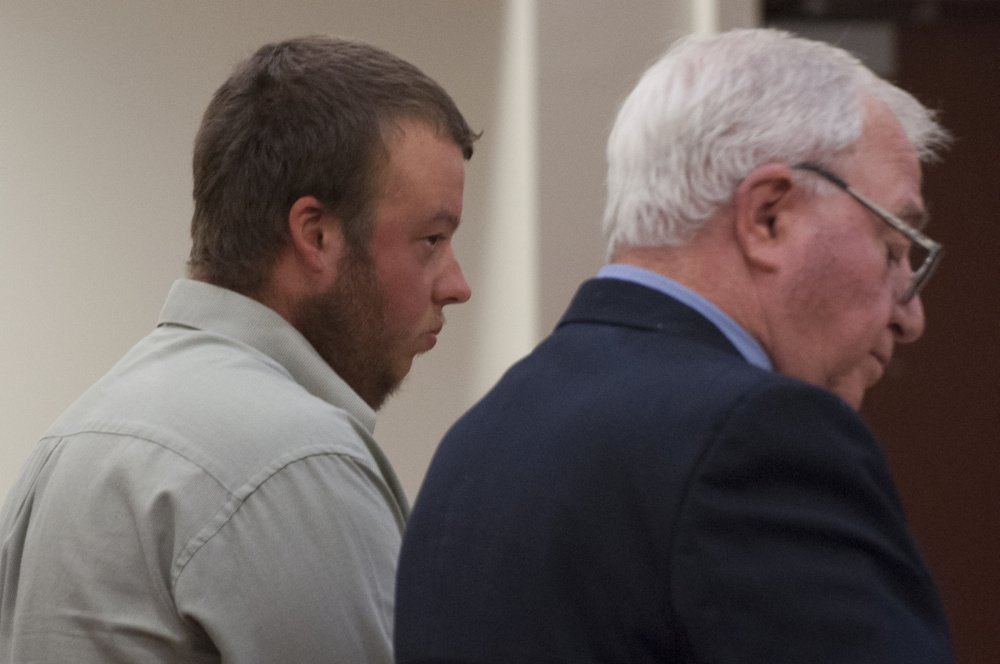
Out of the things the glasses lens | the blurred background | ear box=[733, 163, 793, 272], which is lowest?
the blurred background

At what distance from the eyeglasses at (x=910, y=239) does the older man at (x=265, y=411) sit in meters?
0.49

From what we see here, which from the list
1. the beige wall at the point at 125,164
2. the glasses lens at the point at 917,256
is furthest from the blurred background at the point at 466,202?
the glasses lens at the point at 917,256

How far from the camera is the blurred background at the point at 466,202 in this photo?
299 cm

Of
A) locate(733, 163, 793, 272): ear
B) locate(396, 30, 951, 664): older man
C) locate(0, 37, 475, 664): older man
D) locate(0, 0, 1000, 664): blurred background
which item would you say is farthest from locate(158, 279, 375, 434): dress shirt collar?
locate(0, 0, 1000, 664): blurred background

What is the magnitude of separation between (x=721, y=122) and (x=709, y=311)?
5.6 inches

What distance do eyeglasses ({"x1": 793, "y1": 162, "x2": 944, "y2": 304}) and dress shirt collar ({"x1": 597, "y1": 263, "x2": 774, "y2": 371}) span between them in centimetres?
12

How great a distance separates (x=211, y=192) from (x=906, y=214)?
80cm

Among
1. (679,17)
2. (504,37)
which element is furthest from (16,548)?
(504,37)

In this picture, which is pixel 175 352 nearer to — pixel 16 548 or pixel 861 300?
pixel 16 548

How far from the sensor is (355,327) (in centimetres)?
151

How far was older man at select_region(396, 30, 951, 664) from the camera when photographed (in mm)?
848

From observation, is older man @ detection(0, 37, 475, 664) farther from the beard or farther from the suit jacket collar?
the suit jacket collar

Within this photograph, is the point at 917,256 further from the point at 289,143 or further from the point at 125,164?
the point at 125,164

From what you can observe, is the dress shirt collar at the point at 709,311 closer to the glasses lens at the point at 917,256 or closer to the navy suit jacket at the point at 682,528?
the navy suit jacket at the point at 682,528
